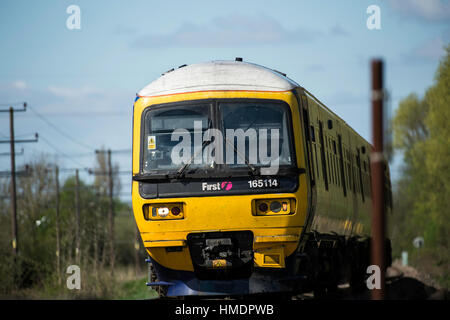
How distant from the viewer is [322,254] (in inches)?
576

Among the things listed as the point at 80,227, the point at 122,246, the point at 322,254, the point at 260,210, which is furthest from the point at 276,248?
the point at 122,246

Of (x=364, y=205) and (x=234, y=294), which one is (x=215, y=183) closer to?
(x=234, y=294)

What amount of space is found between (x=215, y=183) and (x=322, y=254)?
12.7ft

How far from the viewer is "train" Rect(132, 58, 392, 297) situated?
11508 mm

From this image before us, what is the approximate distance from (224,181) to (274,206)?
78cm

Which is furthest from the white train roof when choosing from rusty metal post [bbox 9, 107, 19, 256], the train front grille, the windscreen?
rusty metal post [bbox 9, 107, 19, 256]

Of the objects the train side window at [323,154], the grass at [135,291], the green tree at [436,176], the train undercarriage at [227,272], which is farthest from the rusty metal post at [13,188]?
the train undercarriage at [227,272]

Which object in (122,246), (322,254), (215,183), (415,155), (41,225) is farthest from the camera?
(122,246)

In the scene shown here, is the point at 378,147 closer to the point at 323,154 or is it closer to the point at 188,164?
the point at 188,164

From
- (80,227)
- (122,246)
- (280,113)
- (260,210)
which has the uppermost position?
(280,113)

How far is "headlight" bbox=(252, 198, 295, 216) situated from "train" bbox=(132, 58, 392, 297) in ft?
0.05

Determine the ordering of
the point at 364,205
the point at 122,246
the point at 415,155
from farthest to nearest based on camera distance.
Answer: the point at 122,246 → the point at 415,155 → the point at 364,205

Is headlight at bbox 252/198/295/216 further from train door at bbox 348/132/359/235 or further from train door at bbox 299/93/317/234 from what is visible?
train door at bbox 348/132/359/235

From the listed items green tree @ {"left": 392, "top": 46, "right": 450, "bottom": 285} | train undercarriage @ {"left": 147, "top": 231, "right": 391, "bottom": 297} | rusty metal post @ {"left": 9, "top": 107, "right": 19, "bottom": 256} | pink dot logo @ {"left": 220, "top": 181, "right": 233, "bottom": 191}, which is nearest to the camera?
pink dot logo @ {"left": 220, "top": 181, "right": 233, "bottom": 191}
